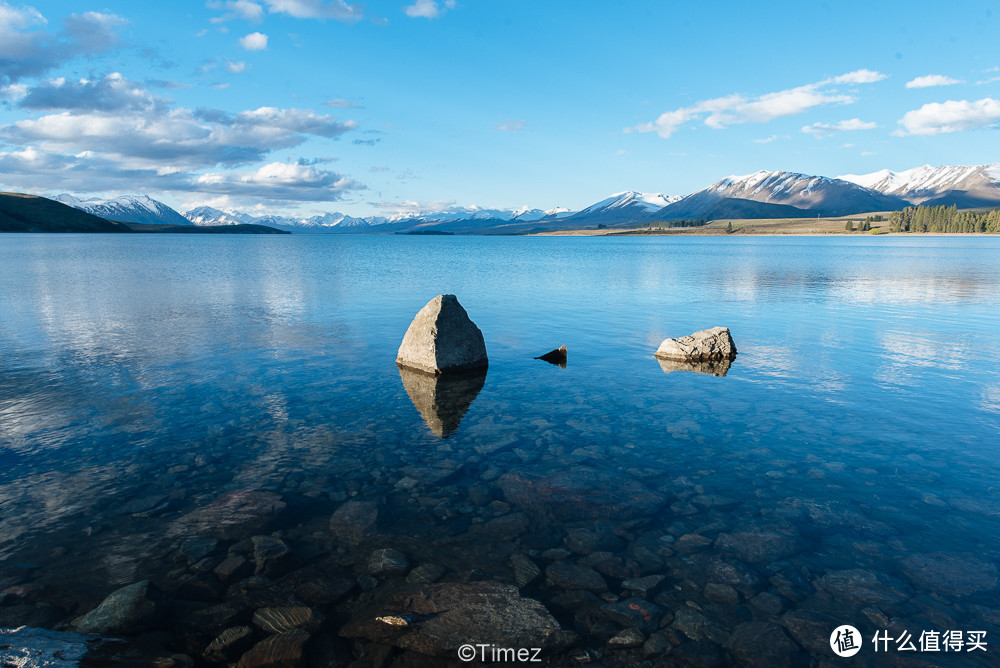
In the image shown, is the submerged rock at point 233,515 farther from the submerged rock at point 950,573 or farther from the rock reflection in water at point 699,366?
the rock reflection in water at point 699,366

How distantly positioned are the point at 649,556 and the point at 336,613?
18.0ft

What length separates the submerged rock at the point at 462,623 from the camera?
25.3ft

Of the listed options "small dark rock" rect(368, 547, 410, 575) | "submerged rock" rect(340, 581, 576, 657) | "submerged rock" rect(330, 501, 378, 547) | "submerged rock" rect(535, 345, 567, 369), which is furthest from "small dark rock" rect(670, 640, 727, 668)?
"submerged rock" rect(535, 345, 567, 369)

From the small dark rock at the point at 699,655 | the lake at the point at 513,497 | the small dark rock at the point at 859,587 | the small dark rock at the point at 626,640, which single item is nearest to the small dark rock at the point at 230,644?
the lake at the point at 513,497

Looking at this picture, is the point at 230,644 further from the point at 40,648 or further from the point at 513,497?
the point at 513,497

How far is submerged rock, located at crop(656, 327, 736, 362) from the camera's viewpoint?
79.8 feet

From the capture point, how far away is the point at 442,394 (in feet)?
64.5

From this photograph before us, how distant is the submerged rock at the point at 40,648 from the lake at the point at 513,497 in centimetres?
40

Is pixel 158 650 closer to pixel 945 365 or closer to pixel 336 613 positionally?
pixel 336 613

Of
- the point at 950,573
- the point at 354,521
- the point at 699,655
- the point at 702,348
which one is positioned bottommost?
the point at 699,655

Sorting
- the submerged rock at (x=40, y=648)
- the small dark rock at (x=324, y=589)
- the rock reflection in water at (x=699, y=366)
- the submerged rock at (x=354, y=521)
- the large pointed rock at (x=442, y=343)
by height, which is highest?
the large pointed rock at (x=442, y=343)

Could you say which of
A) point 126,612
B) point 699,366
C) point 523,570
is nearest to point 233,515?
point 126,612

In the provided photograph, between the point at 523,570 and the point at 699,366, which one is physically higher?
the point at 699,366

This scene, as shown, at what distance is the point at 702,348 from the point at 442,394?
1253 cm
